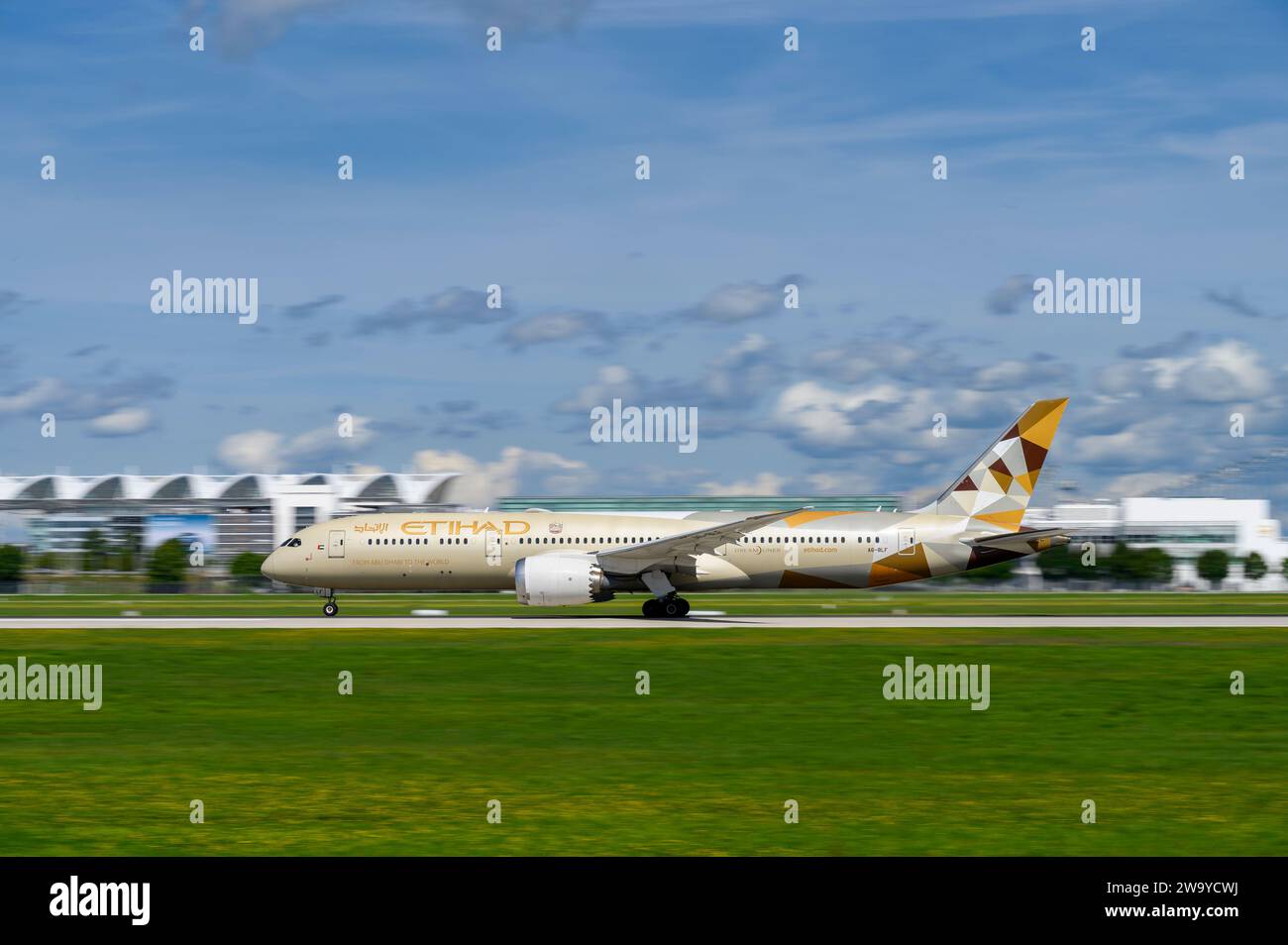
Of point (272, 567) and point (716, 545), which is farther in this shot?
point (272, 567)

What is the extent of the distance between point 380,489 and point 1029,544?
146m

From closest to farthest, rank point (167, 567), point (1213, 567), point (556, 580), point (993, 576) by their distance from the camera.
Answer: point (556, 580) → point (993, 576) → point (167, 567) → point (1213, 567)

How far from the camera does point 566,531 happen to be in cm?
5372

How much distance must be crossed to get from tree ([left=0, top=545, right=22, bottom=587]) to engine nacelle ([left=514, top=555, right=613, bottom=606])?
8702 centimetres

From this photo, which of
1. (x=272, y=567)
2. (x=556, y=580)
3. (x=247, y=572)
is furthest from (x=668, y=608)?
(x=247, y=572)

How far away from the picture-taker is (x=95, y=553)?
154 metres

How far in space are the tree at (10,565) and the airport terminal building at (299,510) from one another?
21346mm

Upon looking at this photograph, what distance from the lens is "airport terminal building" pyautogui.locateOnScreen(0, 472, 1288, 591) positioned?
547 ft

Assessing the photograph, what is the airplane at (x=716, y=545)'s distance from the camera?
5241cm

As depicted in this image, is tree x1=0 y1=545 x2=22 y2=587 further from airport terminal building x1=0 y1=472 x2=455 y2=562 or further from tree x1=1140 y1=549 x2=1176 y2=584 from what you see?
tree x1=1140 y1=549 x2=1176 y2=584

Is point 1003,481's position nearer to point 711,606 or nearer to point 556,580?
point 711,606

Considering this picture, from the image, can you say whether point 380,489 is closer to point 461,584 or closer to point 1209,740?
point 461,584

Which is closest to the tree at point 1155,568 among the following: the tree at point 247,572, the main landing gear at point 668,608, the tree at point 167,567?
the tree at point 247,572

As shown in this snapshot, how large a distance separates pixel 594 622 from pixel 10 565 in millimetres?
104977
